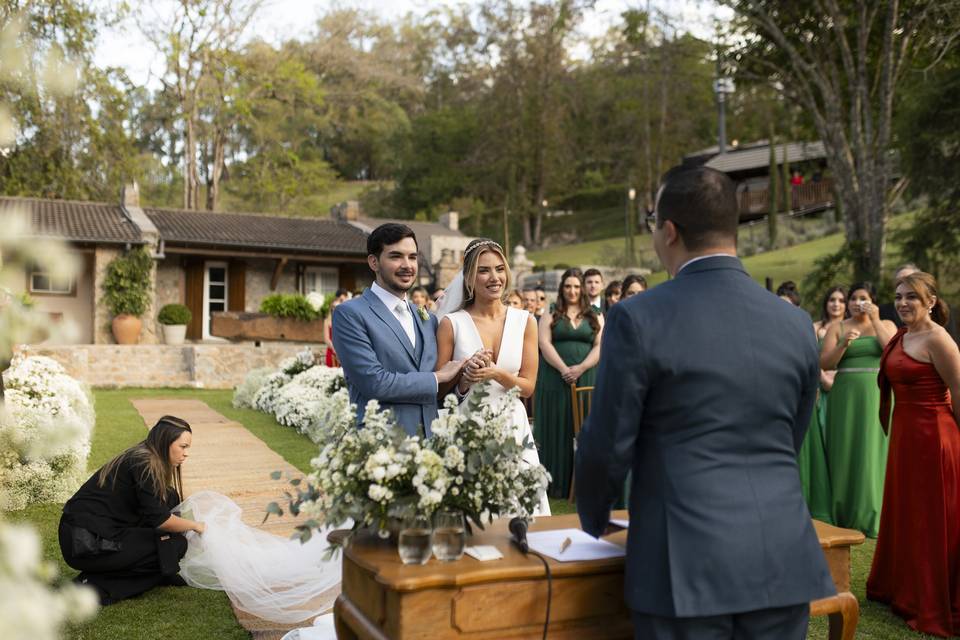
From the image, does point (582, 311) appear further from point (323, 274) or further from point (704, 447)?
point (323, 274)

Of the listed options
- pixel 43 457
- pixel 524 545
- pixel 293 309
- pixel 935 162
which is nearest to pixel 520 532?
pixel 524 545

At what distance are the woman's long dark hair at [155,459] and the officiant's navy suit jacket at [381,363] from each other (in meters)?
1.91

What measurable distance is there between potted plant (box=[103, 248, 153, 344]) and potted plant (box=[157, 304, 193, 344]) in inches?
27.5

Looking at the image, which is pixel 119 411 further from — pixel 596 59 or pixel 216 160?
pixel 596 59

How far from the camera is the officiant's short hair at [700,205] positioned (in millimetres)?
2301

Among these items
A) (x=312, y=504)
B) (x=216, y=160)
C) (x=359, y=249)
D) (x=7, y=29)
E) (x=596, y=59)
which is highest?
(x=596, y=59)

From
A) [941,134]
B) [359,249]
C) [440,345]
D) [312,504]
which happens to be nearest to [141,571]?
[440,345]

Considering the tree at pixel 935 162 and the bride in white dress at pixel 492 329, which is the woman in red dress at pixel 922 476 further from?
the tree at pixel 935 162

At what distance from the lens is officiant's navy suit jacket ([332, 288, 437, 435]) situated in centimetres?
370

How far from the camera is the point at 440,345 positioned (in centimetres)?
438

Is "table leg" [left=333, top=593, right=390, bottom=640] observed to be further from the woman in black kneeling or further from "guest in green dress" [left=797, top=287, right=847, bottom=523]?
"guest in green dress" [left=797, top=287, right=847, bottom=523]

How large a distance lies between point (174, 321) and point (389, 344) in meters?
21.4

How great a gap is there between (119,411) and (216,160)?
2447cm

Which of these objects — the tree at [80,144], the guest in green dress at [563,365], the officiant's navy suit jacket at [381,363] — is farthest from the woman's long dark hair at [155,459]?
the tree at [80,144]
